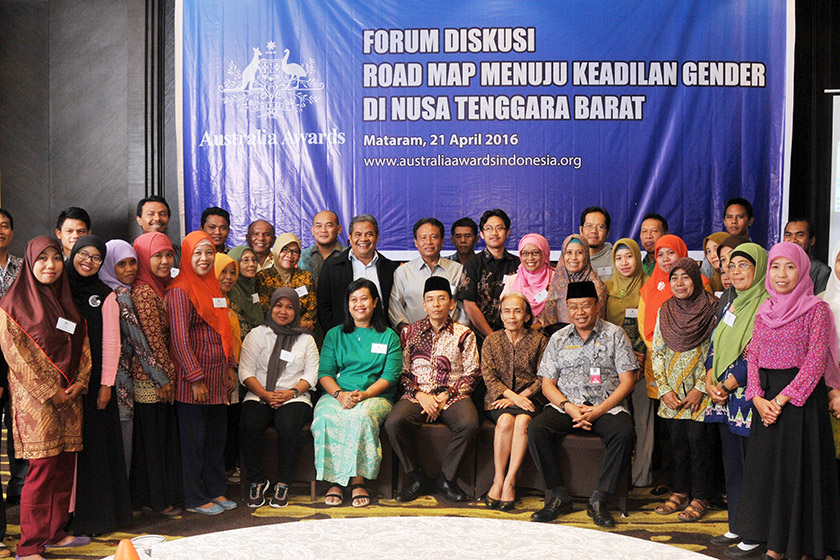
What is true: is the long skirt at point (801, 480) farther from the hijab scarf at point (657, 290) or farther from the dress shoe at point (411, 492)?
the dress shoe at point (411, 492)

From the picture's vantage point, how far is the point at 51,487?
307 centimetres

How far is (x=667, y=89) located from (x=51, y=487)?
14.2 ft

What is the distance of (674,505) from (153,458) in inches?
100

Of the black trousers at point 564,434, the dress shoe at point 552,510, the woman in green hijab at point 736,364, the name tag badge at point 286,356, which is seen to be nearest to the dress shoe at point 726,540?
the woman in green hijab at point 736,364

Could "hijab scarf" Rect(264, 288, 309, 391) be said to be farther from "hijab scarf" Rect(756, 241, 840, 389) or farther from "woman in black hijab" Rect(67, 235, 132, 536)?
"hijab scarf" Rect(756, 241, 840, 389)

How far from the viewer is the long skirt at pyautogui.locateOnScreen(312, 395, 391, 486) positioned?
384 centimetres

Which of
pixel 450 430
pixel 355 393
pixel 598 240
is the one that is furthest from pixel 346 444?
pixel 598 240

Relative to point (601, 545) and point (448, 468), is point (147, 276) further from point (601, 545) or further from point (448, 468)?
point (601, 545)

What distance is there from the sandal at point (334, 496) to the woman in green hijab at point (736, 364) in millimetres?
1801

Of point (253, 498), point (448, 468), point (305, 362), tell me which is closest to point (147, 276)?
point (305, 362)

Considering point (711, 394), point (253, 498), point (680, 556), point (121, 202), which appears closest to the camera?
point (680, 556)

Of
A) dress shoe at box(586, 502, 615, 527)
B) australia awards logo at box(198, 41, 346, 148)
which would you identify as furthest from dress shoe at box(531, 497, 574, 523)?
australia awards logo at box(198, 41, 346, 148)

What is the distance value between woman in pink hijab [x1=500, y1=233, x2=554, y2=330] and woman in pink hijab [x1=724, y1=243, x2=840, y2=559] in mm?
1366

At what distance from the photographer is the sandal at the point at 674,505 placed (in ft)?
12.1
